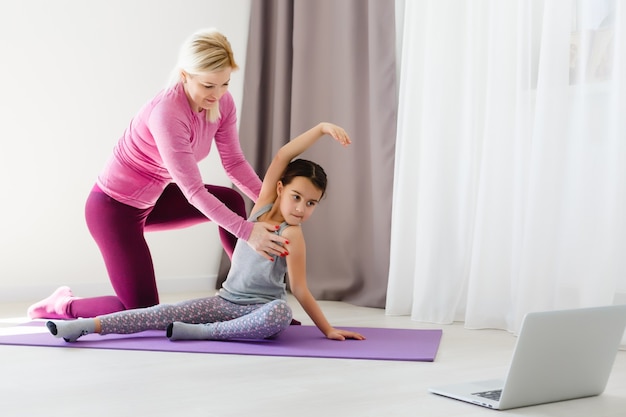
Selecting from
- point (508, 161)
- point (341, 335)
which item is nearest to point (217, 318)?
point (341, 335)

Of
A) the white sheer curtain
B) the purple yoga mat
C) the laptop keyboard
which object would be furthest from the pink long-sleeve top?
the laptop keyboard

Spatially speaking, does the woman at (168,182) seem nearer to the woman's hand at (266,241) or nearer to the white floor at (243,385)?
the woman's hand at (266,241)

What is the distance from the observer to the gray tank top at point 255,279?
8.72ft

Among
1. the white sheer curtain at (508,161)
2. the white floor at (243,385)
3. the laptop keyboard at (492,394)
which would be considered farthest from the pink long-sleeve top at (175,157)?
the laptop keyboard at (492,394)

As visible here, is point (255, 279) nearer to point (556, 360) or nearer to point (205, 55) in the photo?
point (205, 55)

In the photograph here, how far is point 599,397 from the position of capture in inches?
74.9

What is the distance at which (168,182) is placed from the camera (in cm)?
302

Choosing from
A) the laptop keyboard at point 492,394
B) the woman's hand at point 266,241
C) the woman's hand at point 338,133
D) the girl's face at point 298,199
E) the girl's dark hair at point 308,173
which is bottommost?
the laptop keyboard at point 492,394

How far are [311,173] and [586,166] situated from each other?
36.2 inches

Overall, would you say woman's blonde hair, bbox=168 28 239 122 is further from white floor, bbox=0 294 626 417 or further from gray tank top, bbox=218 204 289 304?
white floor, bbox=0 294 626 417

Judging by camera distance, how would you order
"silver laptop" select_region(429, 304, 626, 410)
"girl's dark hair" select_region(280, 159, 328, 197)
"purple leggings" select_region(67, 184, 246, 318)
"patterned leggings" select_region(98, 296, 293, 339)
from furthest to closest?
1. "purple leggings" select_region(67, 184, 246, 318)
2. "girl's dark hair" select_region(280, 159, 328, 197)
3. "patterned leggings" select_region(98, 296, 293, 339)
4. "silver laptop" select_region(429, 304, 626, 410)

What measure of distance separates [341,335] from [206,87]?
0.91 metres

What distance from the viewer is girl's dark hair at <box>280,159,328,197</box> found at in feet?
8.51

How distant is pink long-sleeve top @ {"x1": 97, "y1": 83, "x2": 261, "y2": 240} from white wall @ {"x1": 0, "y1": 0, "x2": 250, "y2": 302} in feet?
2.89
